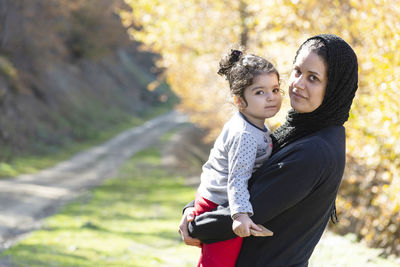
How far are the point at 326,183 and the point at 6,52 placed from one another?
1012 inches

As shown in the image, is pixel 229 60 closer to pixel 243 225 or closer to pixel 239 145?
pixel 239 145

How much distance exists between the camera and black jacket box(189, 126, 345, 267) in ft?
8.34

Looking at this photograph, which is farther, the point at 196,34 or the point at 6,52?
the point at 6,52

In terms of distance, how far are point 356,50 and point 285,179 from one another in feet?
18.2

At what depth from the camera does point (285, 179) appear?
2.56 metres

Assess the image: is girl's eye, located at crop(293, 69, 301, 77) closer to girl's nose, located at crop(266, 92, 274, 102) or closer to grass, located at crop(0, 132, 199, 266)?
girl's nose, located at crop(266, 92, 274, 102)

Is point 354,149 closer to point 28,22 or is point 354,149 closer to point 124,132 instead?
point 28,22

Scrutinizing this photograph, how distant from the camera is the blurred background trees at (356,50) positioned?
5.98 meters

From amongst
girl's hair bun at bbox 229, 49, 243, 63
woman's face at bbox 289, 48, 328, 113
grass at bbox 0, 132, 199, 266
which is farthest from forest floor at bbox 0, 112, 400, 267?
woman's face at bbox 289, 48, 328, 113

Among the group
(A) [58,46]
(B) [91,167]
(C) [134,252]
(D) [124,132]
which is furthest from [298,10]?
(D) [124,132]

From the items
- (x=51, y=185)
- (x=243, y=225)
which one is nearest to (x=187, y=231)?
(x=243, y=225)

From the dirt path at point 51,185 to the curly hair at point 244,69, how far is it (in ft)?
26.5

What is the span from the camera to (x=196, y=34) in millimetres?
13812

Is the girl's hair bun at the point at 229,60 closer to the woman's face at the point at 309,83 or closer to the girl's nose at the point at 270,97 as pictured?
the girl's nose at the point at 270,97
